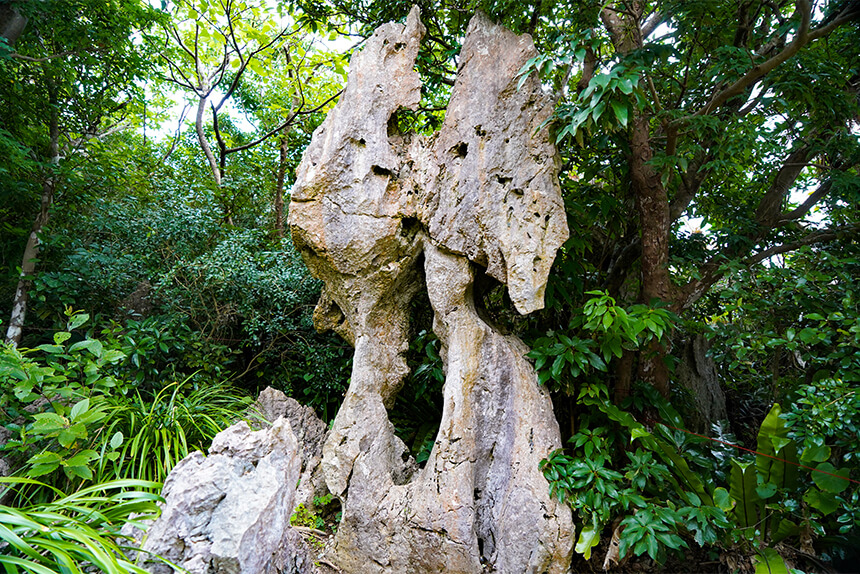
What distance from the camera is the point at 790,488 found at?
2.80m

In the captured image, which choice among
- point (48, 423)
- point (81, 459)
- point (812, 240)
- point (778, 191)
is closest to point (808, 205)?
point (778, 191)

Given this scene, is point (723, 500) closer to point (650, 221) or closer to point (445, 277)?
point (650, 221)

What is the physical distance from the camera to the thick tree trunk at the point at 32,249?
439 centimetres

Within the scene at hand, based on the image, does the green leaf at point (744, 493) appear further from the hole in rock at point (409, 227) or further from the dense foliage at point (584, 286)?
the hole in rock at point (409, 227)

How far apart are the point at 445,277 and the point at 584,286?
1.55m

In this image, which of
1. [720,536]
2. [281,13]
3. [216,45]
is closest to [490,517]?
[720,536]

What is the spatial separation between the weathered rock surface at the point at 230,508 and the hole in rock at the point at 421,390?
1.84 metres

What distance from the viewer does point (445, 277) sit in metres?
3.35

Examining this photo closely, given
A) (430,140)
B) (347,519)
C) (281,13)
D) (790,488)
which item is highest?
(281,13)

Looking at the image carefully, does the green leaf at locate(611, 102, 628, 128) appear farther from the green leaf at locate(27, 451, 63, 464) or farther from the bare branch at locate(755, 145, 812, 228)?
the green leaf at locate(27, 451, 63, 464)

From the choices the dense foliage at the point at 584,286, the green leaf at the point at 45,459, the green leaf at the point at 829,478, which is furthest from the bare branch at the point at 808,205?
the green leaf at the point at 45,459

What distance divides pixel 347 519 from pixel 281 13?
5432mm

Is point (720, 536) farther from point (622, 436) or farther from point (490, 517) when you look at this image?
point (490, 517)

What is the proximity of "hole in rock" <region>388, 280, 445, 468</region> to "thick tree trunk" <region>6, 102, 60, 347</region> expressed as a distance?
372 centimetres
